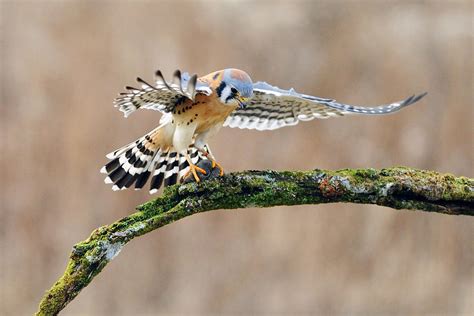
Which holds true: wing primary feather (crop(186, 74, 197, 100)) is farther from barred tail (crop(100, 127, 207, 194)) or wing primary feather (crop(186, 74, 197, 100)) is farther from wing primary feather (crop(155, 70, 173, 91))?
barred tail (crop(100, 127, 207, 194))

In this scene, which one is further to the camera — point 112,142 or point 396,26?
point 396,26

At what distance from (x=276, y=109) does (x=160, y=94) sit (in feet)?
3.51

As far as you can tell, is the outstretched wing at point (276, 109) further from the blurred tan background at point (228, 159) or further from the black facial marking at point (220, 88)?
the blurred tan background at point (228, 159)

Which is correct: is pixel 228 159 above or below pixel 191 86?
above

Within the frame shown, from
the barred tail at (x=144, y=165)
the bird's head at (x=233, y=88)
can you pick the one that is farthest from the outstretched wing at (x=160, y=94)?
the barred tail at (x=144, y=165)

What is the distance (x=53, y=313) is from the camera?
3.21 metres

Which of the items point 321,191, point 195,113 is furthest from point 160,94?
point 321,191

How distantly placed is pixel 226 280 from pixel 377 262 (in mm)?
2086

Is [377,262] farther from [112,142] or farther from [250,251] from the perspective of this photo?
[112,142]

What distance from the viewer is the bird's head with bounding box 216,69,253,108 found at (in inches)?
167

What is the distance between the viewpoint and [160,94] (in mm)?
4207

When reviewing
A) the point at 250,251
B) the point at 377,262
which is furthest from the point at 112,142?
the point at 377,262

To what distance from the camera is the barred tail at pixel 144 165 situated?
15.4ft

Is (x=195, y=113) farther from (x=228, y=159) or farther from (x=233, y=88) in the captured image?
(x=228, y=159)
